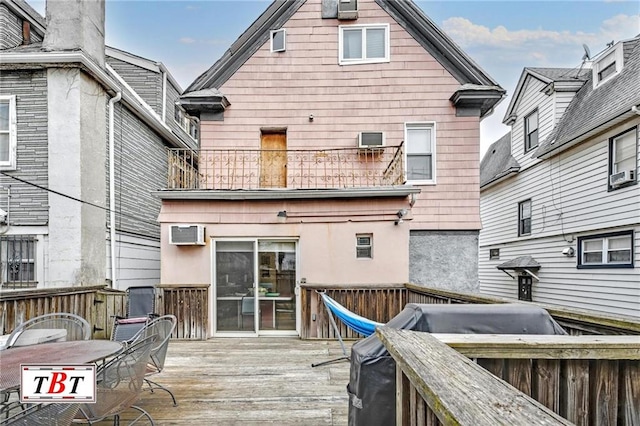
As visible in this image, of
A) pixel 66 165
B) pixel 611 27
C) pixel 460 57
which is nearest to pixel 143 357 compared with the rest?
pixel 66 165

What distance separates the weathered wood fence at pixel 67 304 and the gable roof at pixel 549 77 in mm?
11657

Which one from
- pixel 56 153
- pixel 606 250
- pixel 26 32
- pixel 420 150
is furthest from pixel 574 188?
pixel 26 32

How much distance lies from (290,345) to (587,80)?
1020 cm

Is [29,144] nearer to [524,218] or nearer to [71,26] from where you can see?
[71,26]

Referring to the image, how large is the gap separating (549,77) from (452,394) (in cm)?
1187

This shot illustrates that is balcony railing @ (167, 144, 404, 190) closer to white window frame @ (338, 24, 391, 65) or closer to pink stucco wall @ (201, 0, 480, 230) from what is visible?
pink stucco wall @ (201, 0, 480, 230)

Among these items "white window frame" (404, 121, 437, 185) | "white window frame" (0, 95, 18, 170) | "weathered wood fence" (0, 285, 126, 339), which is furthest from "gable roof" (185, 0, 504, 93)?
"weathered wood fence" (0, 285, 126, 339)

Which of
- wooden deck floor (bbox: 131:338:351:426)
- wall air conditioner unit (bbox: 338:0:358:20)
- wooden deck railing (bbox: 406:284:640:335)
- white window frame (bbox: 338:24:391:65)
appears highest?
wall air conditioner unit (bbox: 338:0:358:20)

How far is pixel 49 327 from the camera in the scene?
3455mm

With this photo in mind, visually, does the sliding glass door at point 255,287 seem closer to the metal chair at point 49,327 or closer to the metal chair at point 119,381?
the metal chair at point 49,327

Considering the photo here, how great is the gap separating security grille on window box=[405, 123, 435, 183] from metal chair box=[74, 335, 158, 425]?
600 centimetres

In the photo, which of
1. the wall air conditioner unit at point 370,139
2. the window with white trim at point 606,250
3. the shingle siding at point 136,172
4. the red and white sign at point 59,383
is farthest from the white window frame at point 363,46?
the red and white sign at point 59,383

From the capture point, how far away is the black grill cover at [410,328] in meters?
1.87

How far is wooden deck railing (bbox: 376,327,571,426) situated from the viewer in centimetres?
83
